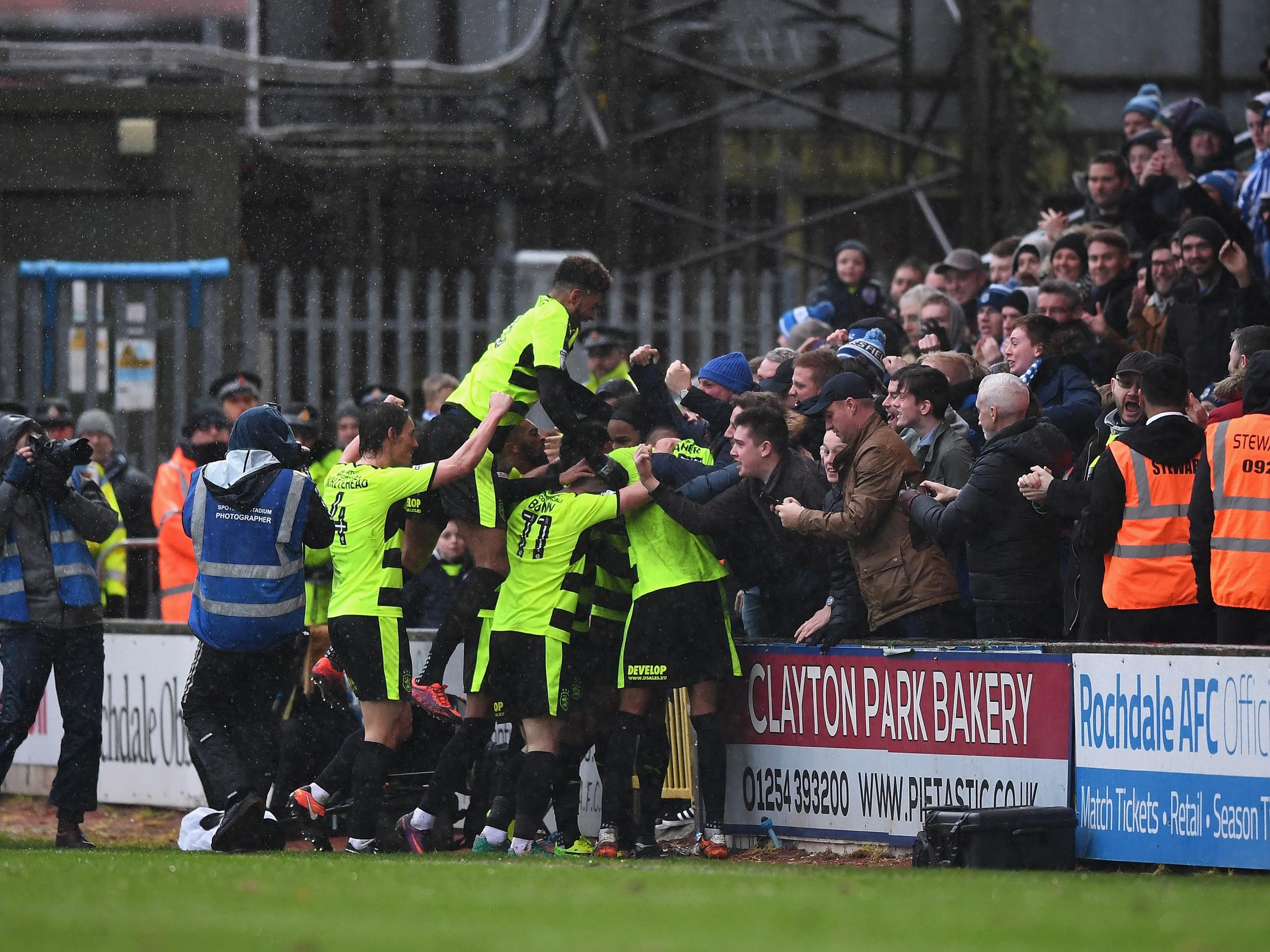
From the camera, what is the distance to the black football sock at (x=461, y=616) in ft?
35.3

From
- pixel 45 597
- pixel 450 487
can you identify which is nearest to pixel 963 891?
pixel 450 487

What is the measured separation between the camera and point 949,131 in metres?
21.7

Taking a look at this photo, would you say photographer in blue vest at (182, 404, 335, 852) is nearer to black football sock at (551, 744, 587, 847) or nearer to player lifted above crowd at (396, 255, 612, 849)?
player lifted above crowd at (396, 255, 612, 849)

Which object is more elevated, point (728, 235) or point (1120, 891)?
point (728, 235)

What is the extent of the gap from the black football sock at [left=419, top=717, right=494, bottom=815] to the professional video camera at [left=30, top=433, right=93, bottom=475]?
8.32 ft

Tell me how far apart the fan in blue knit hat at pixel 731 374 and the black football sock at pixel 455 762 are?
2412 millimetres

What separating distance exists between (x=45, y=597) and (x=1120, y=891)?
631 centimetres

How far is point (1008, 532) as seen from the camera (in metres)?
9.84

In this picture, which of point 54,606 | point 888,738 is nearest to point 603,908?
point 888,738

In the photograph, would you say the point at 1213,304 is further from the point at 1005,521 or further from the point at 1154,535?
the point at 1154,535

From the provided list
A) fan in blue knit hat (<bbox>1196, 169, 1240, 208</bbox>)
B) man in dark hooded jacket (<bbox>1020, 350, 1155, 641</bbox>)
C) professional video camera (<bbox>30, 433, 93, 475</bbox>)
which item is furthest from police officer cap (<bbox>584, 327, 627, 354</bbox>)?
fan in blue knit hat (<bbox>1196, 169, 1240, 208</bbox>)

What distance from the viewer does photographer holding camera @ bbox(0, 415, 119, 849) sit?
36.2 ft

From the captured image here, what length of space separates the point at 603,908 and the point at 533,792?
3328mm

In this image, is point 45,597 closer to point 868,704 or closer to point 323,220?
point 868,704
